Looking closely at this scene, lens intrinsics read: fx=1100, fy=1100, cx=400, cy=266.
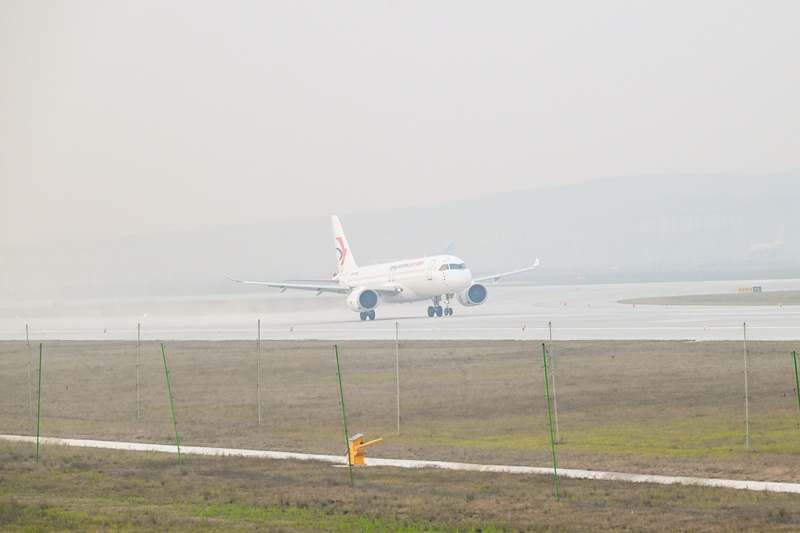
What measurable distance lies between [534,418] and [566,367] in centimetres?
1008

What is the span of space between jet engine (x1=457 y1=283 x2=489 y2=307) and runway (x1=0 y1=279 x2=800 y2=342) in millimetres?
1709

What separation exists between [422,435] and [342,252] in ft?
218

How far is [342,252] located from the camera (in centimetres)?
9256

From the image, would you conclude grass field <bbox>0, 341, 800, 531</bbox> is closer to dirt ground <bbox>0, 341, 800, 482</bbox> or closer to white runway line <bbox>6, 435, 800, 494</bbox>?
dirt ground <bbox>0, 341, 800, 482</bbox>

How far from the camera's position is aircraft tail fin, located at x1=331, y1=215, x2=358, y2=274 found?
90938mm

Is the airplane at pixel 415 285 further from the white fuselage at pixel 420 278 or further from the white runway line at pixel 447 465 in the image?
the white runway line at pixel 447 465

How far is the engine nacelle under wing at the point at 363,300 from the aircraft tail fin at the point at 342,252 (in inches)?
508

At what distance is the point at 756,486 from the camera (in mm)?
17547

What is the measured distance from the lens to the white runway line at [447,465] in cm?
1773

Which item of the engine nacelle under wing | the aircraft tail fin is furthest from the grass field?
the aircraft tail fin

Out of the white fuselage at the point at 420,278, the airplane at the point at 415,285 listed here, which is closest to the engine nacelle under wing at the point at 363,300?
the airplane at the point at 415,285

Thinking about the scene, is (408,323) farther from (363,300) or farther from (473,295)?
(473,295)

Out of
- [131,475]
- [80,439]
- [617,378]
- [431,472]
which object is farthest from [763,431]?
[80,439]

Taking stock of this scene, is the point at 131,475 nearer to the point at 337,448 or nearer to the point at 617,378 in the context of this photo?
the point at 337,448
